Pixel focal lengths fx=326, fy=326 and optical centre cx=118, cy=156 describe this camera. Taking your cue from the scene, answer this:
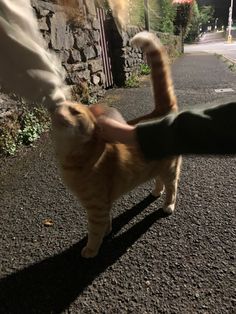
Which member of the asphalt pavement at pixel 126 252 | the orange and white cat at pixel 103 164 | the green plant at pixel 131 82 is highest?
the orange and white cat at pixel 103 164

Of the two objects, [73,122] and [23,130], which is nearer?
[73,122]

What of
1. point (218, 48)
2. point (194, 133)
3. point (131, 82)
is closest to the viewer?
point (194, 133)

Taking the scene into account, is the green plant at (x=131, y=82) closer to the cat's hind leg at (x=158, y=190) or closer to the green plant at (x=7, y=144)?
the green plant at (x=7, y=144)

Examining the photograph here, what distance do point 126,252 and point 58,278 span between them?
472 mm

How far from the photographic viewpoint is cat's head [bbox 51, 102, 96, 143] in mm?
1476

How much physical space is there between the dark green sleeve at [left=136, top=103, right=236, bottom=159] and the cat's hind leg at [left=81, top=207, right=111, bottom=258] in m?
0.91

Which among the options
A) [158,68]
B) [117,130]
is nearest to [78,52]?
[158,68]

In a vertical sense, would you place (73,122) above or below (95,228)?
above

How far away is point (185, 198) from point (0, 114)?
7.63ft

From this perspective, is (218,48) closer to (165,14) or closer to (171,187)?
(165,14)

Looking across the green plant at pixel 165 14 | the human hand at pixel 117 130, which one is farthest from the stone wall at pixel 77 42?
the green plant at pixel 165 14

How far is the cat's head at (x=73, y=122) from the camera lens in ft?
4.84

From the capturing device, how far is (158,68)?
6.93ft

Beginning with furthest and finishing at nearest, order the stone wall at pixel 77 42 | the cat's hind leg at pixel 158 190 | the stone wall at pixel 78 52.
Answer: the stone wall at pixel 77 42
the stone wall at pixel 78 52
the cat's hind leg at pixel 158 190
